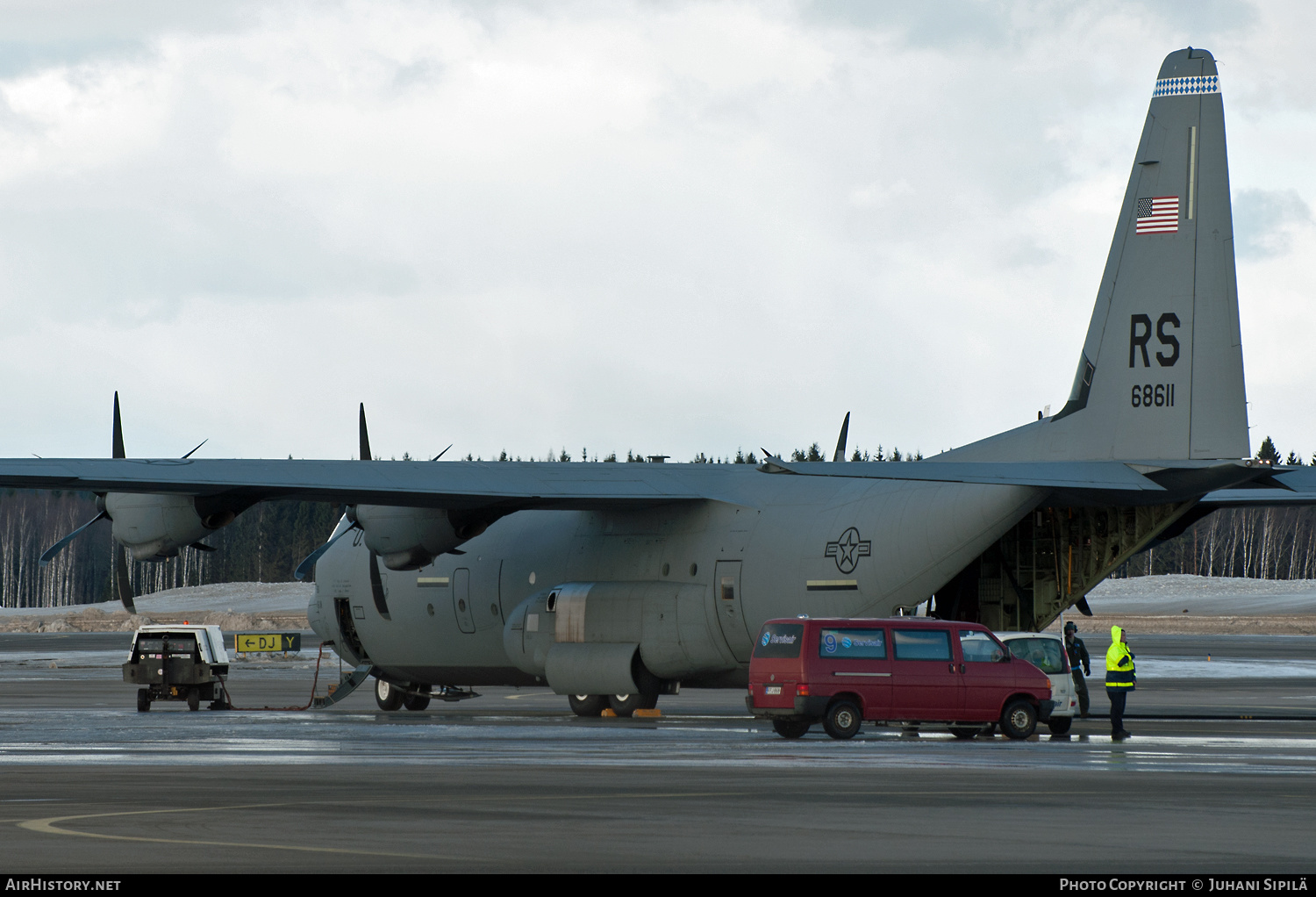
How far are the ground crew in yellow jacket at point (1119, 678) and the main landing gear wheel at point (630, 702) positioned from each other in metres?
8.04

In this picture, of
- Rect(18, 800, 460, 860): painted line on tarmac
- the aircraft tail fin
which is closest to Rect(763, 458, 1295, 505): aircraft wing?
the aircraft tail fin

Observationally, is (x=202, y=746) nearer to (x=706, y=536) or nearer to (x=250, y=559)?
(x=706, y=536)

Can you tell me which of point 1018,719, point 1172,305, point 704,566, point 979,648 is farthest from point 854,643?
point 1172,305

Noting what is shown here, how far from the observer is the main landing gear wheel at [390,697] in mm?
34250

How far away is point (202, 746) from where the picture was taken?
2153cm

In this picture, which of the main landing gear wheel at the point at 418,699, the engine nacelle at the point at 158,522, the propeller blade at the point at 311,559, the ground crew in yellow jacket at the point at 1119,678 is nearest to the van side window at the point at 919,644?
the ground crew in yellow jacket at the point at 1119,678

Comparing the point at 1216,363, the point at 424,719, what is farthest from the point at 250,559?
the point at 1216,363

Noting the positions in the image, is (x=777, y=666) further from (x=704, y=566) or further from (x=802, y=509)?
(x=704, y=566)

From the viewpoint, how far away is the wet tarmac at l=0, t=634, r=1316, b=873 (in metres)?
10.8

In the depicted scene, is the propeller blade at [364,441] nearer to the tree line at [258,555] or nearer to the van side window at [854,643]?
the van side window at [854,643]

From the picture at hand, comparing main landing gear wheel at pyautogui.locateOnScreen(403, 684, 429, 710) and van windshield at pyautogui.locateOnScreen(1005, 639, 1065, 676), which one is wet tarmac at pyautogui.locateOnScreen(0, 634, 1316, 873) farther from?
main landing gear wheel at pyautogui.locateOnScreen(403, 684, 429, 710)

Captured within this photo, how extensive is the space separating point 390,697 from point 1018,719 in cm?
1469

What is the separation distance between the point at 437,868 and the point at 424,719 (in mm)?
19769

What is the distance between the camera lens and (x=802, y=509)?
27500 millimetres
